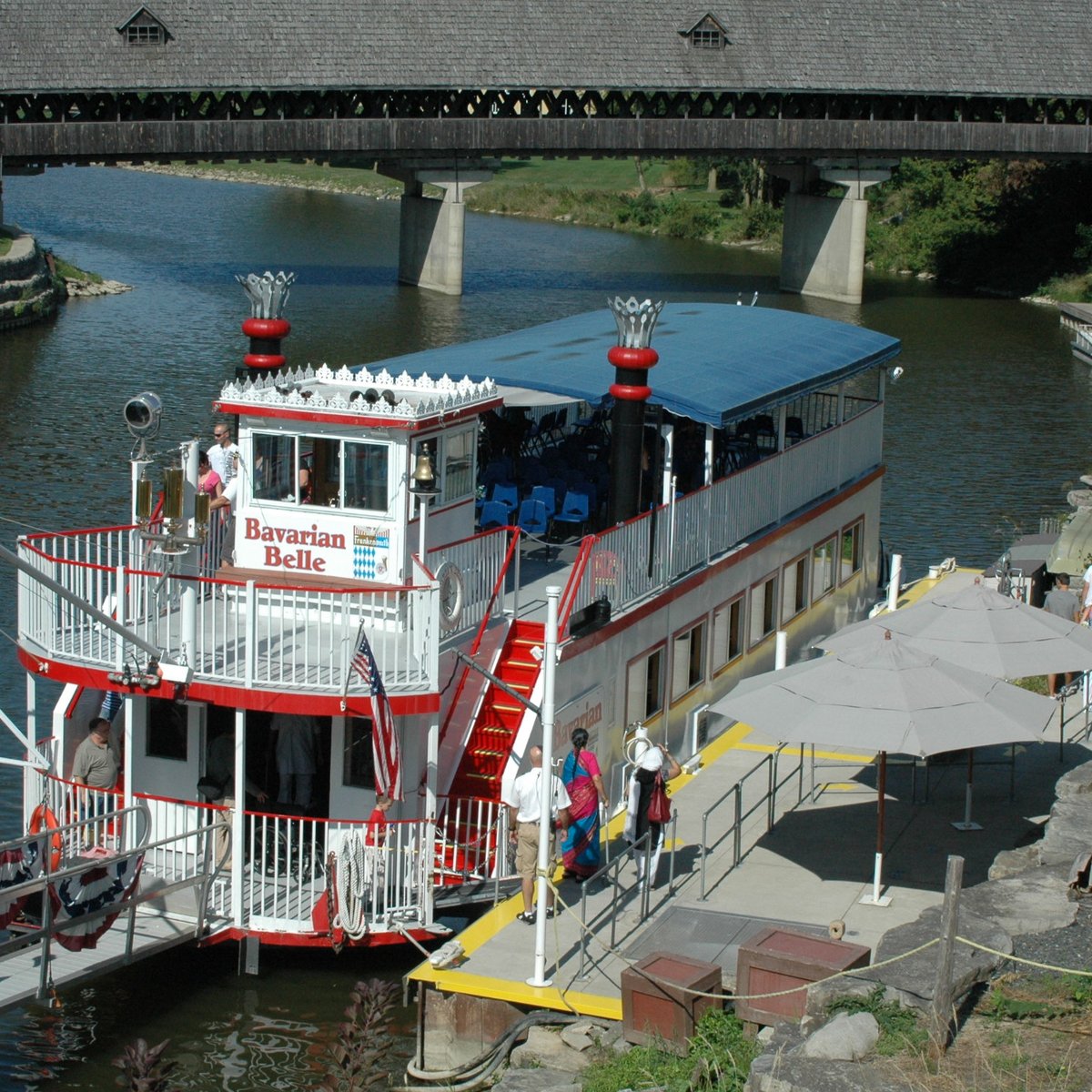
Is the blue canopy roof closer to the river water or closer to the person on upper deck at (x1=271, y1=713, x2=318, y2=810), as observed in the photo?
the person on upper deck at (x1=271, y1=713, x2=318, y2=810)

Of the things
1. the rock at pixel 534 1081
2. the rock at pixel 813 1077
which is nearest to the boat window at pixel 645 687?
the rock at pixel 534 1081

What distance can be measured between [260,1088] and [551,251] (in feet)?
227

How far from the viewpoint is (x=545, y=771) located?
15148 millimetres

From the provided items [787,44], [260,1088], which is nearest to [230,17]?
[787,44]

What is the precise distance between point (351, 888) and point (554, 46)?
53.2m

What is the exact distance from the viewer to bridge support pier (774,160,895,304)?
72750mm

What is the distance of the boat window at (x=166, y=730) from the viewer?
17547 mm

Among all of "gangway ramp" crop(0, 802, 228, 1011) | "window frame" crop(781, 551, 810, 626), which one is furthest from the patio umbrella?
"window frame" crop(781, 551, 810, 626)

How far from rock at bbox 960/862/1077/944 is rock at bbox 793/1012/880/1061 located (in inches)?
76.4

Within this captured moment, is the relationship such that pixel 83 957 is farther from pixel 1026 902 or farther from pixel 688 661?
pixel 688 661

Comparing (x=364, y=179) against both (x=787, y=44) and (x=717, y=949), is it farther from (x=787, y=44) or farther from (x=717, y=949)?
(x=717, y=949)

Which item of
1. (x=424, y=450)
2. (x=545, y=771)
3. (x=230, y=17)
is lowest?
(x=545, y=771)

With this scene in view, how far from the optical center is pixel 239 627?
17641 millimetres

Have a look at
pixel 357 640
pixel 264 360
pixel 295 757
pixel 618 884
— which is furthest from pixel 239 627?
pixel 264 360
